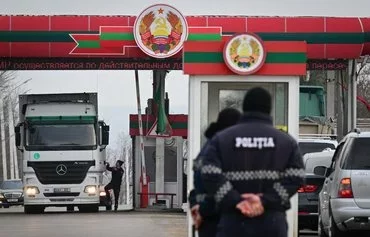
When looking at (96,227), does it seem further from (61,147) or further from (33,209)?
(33,209)

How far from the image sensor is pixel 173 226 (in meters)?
24.8

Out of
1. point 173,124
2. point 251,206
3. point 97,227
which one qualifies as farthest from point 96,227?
point 251,206

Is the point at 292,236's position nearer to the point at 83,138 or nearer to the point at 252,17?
the point at 252,17

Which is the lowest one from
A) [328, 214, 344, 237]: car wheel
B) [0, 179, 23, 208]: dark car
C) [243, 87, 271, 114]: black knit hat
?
[0, 179, 23, 208]: dark car

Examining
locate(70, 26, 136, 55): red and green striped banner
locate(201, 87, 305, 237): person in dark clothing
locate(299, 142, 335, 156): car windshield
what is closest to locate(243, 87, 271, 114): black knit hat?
locate(201, 87, 305, 237): person in dark clothing

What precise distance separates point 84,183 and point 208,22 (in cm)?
651

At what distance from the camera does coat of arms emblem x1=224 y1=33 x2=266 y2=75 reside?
16770 millimetres

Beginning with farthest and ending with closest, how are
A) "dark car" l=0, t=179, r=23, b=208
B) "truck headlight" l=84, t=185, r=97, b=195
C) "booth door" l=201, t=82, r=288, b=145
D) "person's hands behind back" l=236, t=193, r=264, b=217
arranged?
"dark car" l=0, t=179, r=23, b=208, "truck headlight" l=84, t=185, r=97, b=195, "booth door" l=201, t=82, r=288, b=145, "person's hands behind back" l=236, t=193, r=264, b=217

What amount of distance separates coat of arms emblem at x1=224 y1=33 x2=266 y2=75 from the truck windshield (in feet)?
56.1

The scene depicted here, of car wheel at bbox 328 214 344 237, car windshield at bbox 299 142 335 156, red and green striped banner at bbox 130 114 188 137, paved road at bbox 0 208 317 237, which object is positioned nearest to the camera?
car wheel at bbox 328 214 344 237

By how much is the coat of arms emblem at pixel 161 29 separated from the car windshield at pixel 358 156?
13.9 metres

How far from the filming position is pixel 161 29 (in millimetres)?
30719

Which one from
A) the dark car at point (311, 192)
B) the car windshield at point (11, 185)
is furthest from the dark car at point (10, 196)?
the dark car at point (311, 192)

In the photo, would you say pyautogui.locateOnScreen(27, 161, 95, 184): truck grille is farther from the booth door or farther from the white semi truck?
the booth door
